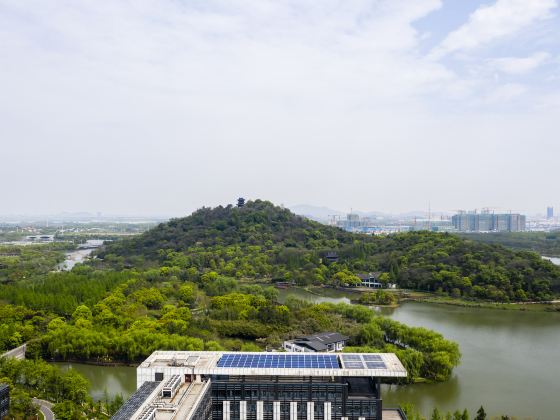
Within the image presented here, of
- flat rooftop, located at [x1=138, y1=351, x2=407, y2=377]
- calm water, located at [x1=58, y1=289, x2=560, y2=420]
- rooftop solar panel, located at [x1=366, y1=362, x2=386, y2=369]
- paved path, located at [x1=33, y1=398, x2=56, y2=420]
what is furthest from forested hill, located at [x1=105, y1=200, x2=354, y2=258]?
rooftop solar panel, located at [x1=366, y1=362, x2=386, y2=369]

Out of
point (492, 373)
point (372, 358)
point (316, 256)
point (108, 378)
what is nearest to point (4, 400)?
point (108, 378)

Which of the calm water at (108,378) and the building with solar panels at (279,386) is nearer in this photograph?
the building with solar panels at (279,386)

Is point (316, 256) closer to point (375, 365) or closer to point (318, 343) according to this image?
point (318, 343)

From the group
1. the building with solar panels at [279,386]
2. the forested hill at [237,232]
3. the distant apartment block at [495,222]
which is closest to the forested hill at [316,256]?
the forested hill at [237,232]

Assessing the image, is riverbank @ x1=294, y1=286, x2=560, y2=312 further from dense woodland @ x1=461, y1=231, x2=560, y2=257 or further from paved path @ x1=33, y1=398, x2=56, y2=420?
dense woodland @ x1=461, y1=231, x2=560, y2=257

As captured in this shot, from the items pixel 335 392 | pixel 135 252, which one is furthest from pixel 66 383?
pixel 135 252

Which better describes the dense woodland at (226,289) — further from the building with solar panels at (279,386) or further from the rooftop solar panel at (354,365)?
the rooftop solar panel at (354,365)

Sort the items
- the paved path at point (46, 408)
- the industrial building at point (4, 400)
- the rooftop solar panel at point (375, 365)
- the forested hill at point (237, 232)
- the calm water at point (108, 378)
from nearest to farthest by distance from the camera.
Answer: the rooftop solar panel at point (375, 365)
the industrial building at point (4, 400)
the paved path at point (46, 408)
the calm water at point (108, 378)
the forested hill at point (237, 232)
